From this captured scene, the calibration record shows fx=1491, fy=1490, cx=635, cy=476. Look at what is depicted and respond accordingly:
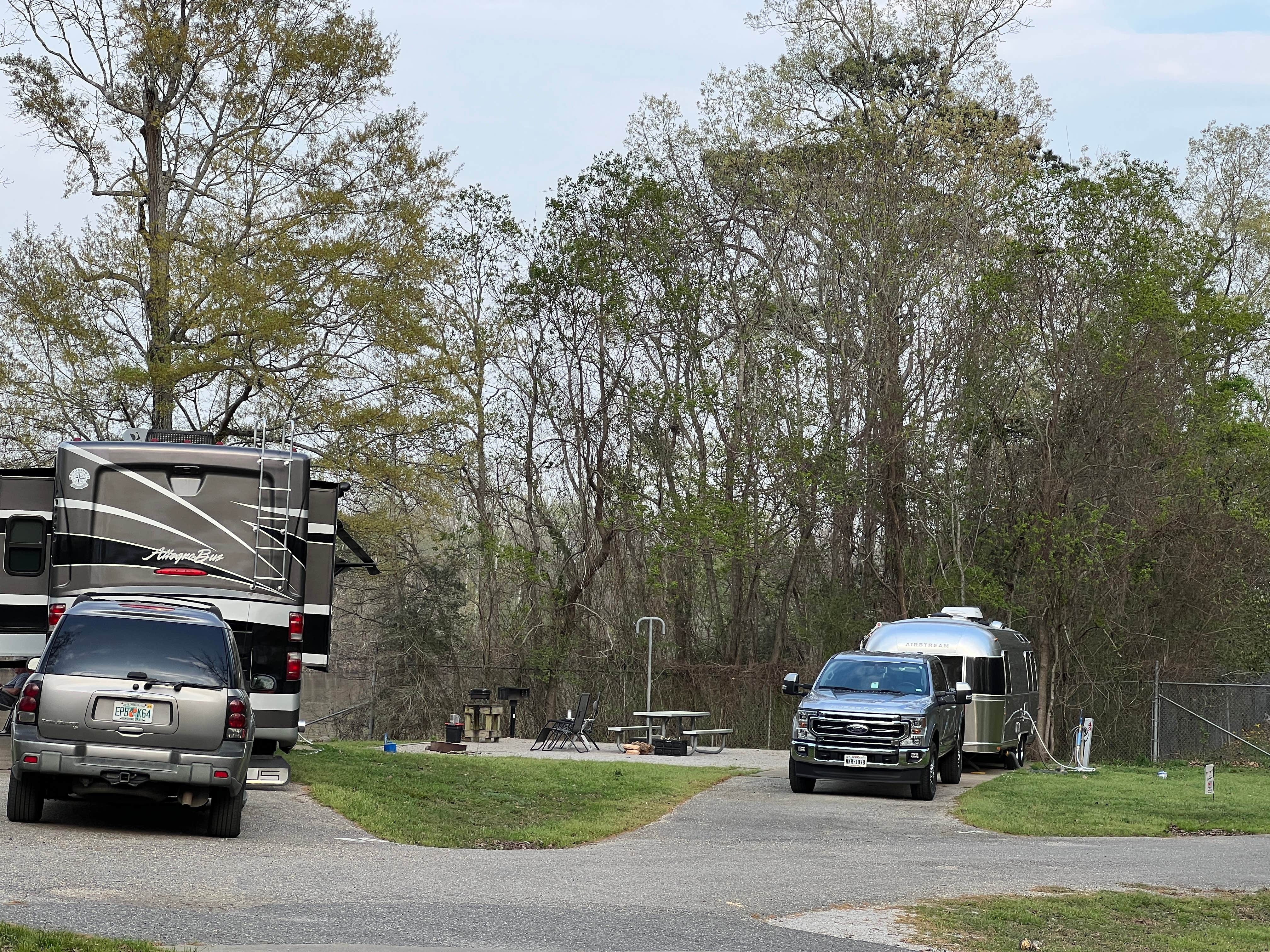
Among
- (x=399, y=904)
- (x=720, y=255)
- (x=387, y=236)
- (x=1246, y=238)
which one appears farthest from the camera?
(x=1246, y=238)

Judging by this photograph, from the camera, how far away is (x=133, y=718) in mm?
11773

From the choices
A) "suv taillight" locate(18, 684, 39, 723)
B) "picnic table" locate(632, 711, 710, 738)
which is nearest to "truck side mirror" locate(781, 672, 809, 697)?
"picnic table" locate(632, 711, 710, 738)

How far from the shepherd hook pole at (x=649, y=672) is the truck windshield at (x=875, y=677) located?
796 cm

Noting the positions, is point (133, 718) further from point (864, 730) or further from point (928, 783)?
point (928, 783)

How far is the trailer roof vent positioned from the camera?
54.6 ft

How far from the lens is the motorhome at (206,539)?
14797 millimetres

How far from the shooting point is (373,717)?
3409cm

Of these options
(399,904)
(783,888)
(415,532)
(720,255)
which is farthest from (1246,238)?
(399,904)

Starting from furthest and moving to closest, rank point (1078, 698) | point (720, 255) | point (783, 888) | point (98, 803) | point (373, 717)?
point (720, 255), point (373, 717), point (1078, 698), point (98, 803), point (783, 888)

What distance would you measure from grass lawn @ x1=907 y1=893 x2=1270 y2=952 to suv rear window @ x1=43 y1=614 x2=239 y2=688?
5.95 meters

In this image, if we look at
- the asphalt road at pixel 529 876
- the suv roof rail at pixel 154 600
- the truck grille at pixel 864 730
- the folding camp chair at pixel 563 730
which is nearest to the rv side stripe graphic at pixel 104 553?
the suv roof rail at pixel 154 600

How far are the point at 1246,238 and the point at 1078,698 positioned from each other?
721 inches

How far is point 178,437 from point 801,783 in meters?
9.45

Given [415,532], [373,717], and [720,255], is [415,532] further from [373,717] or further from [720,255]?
[720,255]
